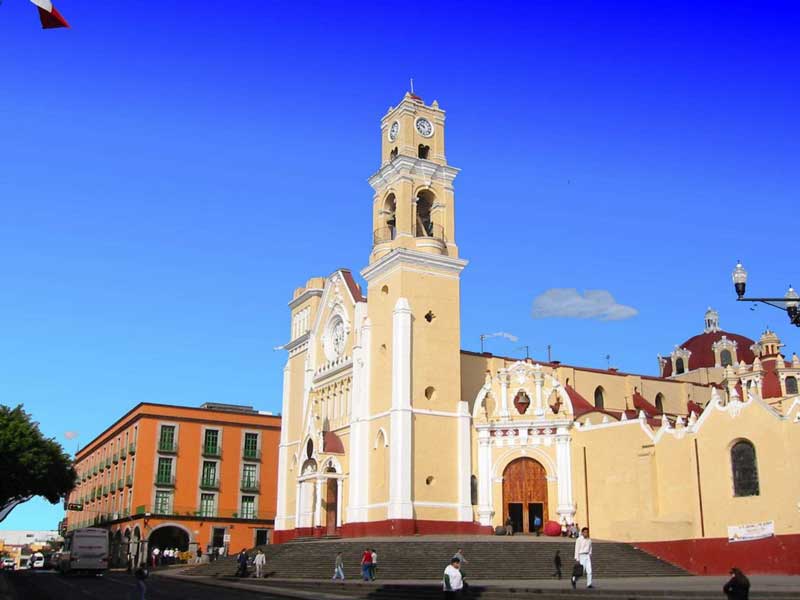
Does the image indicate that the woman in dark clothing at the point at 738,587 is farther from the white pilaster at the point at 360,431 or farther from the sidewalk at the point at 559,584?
the white pilaster at the point at 360,431

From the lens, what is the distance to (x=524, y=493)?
43.6 m

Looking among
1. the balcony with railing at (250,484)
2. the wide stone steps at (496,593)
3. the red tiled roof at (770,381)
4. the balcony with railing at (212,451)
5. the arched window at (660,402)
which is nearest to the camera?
the wide stone steps at (496,593)

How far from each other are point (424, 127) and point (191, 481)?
29483mm

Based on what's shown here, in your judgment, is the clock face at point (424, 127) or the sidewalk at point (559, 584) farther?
the clock face at point (424, 127)

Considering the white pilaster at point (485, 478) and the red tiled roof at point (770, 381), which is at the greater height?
the red tiled roof at point (770, 381)

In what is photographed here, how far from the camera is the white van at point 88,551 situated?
43250 mm

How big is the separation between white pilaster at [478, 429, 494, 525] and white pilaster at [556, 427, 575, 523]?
337 cm

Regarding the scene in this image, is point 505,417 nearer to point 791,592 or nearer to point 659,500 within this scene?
point 659,500

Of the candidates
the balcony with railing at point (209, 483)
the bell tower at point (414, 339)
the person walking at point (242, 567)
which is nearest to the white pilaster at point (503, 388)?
the bell tower at point (414, 339)

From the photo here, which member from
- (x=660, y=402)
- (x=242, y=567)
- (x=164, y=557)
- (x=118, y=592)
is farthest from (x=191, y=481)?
(x=118, y=592)

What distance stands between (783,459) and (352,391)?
22.2 m

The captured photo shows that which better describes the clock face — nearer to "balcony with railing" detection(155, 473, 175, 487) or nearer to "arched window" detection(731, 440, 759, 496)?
"arched window" detection(731, 440, 759, 496)

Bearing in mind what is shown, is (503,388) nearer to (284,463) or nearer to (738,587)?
(284,463)

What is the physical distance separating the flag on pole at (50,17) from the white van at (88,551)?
119 feet
